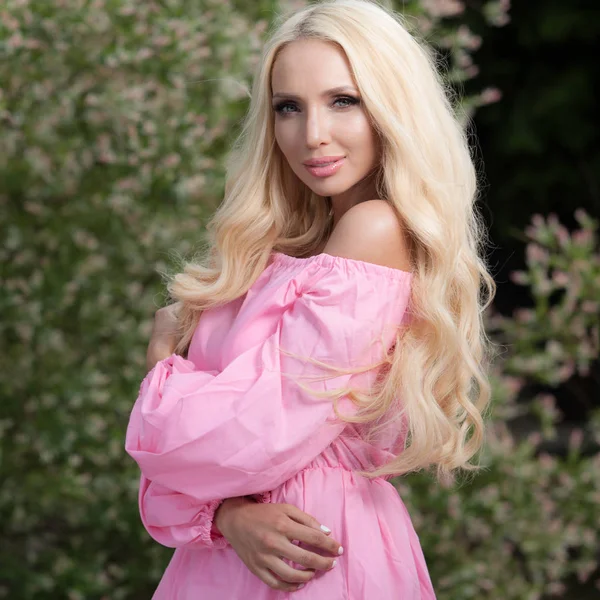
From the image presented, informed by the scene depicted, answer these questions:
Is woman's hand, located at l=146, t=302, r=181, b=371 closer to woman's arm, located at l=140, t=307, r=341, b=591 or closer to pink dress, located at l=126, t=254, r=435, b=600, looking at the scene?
pink dress, located at l=126, t=254, r=435, b=600

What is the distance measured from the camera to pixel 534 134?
5.12 meters

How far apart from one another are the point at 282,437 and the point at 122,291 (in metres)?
2.16

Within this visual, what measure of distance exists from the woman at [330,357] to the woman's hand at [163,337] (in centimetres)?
7

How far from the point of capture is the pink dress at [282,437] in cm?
158

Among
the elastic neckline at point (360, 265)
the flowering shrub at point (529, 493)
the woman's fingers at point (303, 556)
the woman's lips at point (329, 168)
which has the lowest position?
the flowering shrub at point (529, 493)

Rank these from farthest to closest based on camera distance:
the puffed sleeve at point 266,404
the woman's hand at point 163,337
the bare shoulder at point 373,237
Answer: the woman's hand at point 163,337
the bare shoulder at point 373,237
the puffed sleeve at point 266,404

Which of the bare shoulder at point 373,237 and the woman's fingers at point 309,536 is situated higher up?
the bare shoulder at point 373,237

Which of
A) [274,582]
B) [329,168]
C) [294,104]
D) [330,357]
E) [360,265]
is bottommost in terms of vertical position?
[274,582]

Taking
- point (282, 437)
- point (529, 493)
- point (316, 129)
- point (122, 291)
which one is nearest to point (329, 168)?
point (316, 129)

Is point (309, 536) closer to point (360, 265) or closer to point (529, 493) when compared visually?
point (360, 265)

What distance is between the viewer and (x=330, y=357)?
160 cm

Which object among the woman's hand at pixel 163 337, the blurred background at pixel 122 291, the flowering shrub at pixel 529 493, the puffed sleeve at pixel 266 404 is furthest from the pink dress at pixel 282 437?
the flowering shrub at pixel 529 493

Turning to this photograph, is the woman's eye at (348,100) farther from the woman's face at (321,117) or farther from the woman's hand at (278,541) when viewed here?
the woman's hand at (278,541)

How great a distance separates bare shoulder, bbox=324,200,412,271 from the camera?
168 cm
